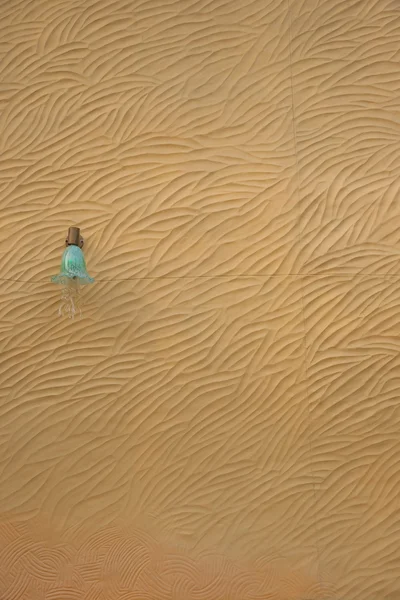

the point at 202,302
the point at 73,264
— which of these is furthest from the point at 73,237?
the point at 202,302

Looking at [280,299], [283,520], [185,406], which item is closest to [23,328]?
[185,406]

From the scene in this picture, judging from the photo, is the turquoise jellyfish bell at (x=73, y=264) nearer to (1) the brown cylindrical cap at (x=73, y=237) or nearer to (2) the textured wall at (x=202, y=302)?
(1) the brown cylindrical cap at (x=73, y=237)

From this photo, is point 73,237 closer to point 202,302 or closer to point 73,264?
point 73,264

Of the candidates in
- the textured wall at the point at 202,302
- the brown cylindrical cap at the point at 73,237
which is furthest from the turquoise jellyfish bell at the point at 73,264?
the textured wall at the point at 202,302

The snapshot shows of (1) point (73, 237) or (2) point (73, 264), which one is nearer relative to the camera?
(2) point (73, 264)

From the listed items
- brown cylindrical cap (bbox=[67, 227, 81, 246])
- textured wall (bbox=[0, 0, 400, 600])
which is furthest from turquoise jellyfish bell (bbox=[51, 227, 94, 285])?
textured wall (bbox=[0, 0, 400, 600])

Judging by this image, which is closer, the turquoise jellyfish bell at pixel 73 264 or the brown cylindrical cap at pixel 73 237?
the turquoise jellyfish bell at pixel 73 264

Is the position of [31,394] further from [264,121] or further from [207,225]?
[264,121]
